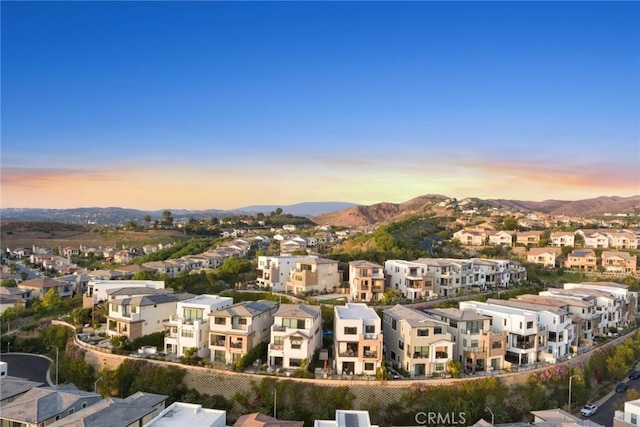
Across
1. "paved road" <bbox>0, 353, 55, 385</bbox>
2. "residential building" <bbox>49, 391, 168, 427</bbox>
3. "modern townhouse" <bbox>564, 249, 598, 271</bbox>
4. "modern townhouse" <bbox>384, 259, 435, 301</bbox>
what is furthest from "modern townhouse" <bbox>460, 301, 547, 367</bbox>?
"modern townhouse" <bbox>564, 249, 598, 271</bbox>

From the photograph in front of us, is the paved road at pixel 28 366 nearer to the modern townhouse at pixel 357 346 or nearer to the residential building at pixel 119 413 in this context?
the residential building at pixel 119 413

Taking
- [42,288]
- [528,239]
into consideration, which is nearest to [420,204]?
[528,239]

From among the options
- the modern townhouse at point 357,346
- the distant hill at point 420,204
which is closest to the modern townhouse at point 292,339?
the modern townhouse at point 357,346

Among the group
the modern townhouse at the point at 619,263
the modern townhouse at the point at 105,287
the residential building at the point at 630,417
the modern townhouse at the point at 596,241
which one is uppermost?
the modern townhouse at the point at 596,241

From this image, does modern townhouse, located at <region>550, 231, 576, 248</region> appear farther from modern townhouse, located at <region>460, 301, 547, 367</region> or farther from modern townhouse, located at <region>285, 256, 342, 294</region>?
modern townhouse, located at <region>460, 301, 547, 367</region>

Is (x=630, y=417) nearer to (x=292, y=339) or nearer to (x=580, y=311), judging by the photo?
(x=580, y=311)

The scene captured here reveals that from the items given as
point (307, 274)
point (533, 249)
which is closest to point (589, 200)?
point (533, 249)
